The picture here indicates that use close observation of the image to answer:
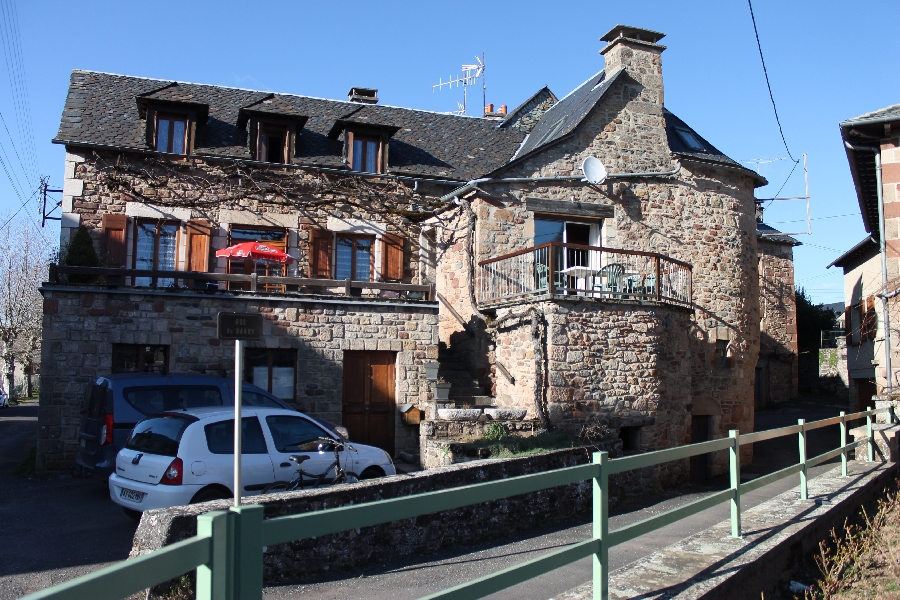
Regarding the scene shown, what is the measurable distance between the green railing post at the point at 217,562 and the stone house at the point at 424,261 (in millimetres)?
10093

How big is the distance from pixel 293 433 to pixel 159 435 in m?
1.46

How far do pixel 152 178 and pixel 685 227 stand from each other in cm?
1204

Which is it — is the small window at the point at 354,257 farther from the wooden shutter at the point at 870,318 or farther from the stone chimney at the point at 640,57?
the wooden shutter at the point at 870,318

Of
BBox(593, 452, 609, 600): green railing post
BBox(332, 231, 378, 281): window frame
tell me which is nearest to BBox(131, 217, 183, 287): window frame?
BBox(332, 231, 378, 281): window frame

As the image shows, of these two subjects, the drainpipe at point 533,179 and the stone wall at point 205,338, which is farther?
the drainpipe at point 533,179

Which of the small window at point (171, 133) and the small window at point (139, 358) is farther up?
the small window at point (171, 133)

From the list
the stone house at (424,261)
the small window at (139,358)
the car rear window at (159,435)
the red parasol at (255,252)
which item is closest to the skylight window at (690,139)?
the stone house at (424,261)

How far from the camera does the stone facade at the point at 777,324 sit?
27.1 metres

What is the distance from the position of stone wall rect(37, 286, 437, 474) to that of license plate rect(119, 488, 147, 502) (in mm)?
5502

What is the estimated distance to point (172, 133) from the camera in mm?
15750

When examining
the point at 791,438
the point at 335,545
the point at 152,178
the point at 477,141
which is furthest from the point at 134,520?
the point at 791,438

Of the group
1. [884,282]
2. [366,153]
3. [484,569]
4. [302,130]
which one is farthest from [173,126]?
[884,282]

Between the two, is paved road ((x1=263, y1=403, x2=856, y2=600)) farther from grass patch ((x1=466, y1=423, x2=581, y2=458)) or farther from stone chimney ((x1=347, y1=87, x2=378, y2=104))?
stone chimney ((x1=347, y1=87, x2=378, y2=104))

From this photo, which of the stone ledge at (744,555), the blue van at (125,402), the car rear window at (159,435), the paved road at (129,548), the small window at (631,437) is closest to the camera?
the stone ledge at (744,555)
